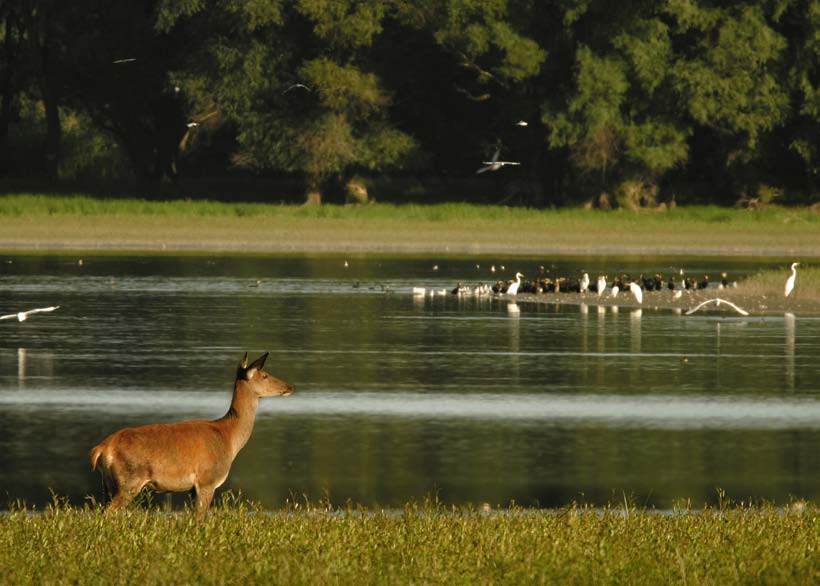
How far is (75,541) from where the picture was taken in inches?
401

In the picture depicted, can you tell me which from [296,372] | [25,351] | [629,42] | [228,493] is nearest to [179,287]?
[25,351]

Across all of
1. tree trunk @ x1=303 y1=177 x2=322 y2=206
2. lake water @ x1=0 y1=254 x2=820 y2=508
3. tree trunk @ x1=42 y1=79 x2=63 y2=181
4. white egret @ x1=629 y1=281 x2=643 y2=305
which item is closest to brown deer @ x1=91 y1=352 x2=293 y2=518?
lake water @ x1=0 y1=254 x2=820 y2=508

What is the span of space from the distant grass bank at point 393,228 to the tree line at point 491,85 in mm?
2989

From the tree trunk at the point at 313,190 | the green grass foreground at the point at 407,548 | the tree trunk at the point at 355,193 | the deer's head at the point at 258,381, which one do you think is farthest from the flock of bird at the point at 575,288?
the tree trunk at the point at 355,193

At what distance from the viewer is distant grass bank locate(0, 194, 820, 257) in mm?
53906

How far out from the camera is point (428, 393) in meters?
18.9

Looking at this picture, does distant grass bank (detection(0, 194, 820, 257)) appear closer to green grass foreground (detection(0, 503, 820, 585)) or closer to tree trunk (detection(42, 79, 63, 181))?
tree trunk (detection(42, 79, 63, 181))

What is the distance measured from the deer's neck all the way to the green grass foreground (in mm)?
449

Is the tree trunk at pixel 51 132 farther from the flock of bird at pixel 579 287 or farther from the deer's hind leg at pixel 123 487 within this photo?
the deer's hind leg at pixel 123 487

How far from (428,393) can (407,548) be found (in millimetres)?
8737

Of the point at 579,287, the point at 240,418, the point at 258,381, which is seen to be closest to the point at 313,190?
the point at 579,287

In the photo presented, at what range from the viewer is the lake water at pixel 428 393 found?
1373 centimetres

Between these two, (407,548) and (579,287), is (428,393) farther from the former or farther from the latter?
(579,287)

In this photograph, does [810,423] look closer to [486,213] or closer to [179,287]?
[179,287]
